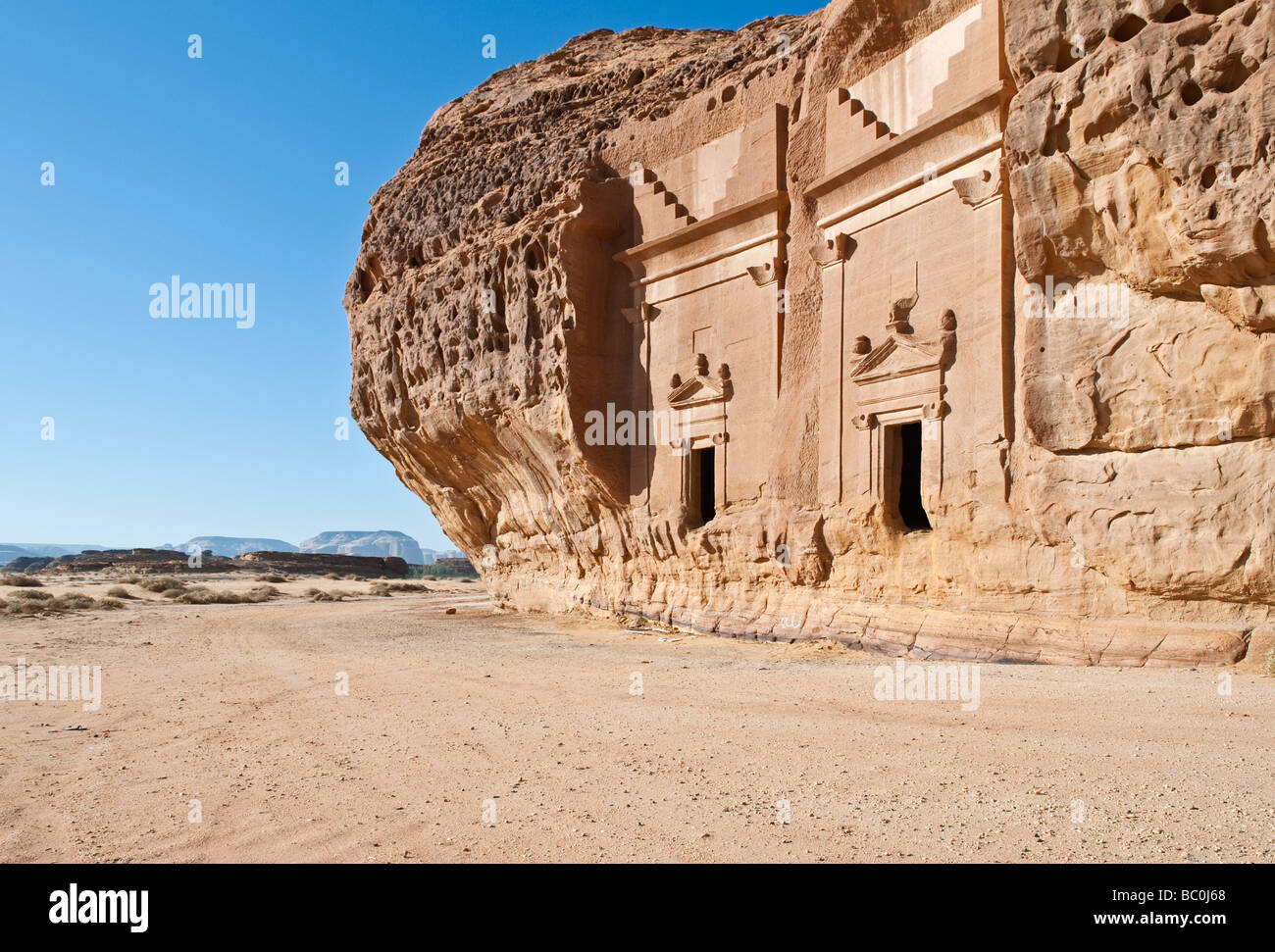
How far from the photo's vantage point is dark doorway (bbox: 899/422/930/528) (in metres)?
13.9

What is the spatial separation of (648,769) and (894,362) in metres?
8.44

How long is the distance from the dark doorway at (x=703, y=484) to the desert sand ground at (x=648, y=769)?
5.79m

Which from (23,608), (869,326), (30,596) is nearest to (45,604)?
(23,608)

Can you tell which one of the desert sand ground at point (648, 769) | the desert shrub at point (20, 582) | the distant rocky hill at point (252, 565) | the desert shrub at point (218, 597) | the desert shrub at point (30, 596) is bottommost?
the distant rocky hill at point (252, 565)

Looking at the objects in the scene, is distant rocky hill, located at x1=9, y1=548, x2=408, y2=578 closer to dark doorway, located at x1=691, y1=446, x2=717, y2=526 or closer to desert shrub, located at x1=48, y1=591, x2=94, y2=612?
desert shrub, located at x1=48, y1=591, x2=94, y2=612

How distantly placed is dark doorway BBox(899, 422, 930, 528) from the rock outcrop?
6 cm

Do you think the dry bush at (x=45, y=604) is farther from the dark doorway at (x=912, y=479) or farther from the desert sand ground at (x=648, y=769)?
the dark doorway at (x=912, y=479)

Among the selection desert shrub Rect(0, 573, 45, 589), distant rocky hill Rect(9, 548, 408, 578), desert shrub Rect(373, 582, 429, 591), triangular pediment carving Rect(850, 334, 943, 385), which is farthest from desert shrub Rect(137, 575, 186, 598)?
triangular pediment carving Rect(850, 334, 943, 385)

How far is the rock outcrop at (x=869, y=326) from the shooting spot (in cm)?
893

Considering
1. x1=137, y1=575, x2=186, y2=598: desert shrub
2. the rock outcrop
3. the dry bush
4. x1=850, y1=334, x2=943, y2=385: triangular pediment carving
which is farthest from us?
x1=137, y1=575, x2=186, y2=598: desert shrub

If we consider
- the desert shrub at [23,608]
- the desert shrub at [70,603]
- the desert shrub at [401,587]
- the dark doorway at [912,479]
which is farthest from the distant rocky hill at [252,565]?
the dark doorway at [912,479]

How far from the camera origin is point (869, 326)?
13438 mm

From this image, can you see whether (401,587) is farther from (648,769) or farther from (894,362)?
(648,769)
